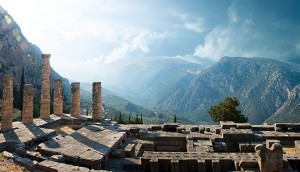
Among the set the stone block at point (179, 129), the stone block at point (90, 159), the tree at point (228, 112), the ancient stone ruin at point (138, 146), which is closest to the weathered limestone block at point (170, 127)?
the ancient stone ruin at point (138, 146)

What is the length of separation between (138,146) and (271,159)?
29.4 feet

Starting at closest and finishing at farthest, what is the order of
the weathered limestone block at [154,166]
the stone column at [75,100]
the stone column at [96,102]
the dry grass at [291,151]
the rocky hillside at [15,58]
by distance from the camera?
1. the weathered limestone block at [154,166]
2. the dry grass at [291,151]
3. the stone column at [96,102]
4. the stone column at [75,100]
5. the rocky hillside at [15,58]

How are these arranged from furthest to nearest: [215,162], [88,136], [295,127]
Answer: [295,127]
[88,136]
[215,162]

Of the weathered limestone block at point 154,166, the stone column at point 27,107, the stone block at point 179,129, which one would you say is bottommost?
the weathered limestone block at point 154,166

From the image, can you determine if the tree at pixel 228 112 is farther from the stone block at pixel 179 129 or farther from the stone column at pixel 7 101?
the stone column at pixel 7 101

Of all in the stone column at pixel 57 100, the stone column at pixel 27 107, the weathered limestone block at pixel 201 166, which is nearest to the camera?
the weathered limestone block at pixel 201 166

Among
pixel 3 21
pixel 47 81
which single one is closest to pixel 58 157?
pixel 47 81

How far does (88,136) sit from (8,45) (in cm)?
9651

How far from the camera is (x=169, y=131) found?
27.8 meters

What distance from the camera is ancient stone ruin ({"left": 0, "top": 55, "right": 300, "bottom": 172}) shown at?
16.7 m

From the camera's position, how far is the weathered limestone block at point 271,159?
54.1 ft

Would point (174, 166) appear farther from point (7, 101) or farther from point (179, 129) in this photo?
point (7, 101)

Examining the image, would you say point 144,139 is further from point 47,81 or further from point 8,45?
point 8,45

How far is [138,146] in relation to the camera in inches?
860
